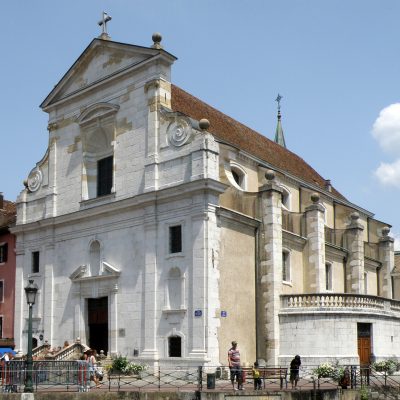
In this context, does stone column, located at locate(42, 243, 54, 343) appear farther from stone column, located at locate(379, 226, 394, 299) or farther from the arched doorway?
stone column, located at locate(379, 226, 394, 299)

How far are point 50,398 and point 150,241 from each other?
36.3 feet

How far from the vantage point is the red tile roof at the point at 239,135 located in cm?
3850

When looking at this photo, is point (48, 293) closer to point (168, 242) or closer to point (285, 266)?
point (168, 242)

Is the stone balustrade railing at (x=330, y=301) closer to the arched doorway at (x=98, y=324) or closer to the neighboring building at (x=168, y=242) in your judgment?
the neighboring building at (x=168, y=242)

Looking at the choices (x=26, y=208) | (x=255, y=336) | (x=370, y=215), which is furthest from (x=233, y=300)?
(x=370, y=215)

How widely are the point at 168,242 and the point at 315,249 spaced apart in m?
8.94

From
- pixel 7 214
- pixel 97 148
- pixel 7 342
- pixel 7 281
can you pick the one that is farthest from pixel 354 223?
pixel 7 214

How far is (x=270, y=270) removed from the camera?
108 feet

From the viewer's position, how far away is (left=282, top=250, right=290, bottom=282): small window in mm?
35416

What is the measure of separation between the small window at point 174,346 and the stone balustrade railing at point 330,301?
5.20 meters

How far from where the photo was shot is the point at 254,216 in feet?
112

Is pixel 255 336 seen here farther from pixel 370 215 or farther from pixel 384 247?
pixel 370 215

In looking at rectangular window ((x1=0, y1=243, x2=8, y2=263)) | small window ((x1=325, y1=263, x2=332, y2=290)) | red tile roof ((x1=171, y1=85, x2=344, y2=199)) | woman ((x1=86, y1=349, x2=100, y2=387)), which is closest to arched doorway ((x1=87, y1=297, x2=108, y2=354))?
woman ((x1=86, y1=349, x2=100, y2=387))

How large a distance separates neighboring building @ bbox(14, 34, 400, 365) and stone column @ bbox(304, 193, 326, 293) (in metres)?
0.06
